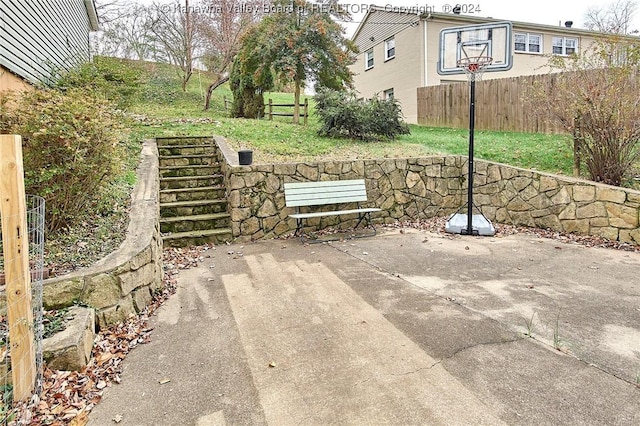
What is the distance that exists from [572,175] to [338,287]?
15.6 feet

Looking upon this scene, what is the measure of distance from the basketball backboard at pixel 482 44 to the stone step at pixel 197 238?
14.8ft

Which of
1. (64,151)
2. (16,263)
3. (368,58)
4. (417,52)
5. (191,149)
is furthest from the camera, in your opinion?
(368,58)

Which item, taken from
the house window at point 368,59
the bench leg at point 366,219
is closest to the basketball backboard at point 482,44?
the bench leg at point 366,219

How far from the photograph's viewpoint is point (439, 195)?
7535mm

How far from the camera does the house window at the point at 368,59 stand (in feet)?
64.1

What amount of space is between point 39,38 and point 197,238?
18.2ft

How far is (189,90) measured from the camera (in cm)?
1961

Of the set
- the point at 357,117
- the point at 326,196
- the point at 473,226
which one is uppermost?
the point at 357,117

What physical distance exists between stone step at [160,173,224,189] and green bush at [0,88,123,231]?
2.32 metres

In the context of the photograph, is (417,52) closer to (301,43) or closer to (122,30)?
(301,43)

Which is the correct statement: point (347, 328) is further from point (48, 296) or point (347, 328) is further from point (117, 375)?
point (48, 296)

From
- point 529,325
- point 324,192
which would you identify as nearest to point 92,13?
point 324,192

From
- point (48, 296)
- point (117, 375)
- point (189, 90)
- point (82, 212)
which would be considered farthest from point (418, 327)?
point (189, 90)

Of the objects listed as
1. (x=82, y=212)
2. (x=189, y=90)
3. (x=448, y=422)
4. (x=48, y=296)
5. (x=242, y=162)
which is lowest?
(x=448, y=422)
